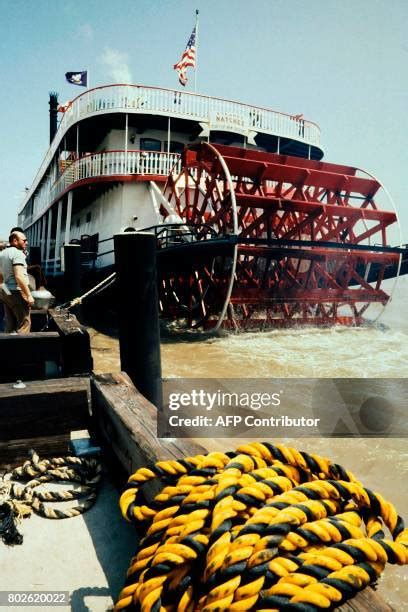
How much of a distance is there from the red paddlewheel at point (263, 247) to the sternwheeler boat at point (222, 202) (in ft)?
0.10

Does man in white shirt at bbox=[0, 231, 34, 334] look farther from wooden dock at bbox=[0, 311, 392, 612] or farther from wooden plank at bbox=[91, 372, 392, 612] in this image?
wooden plank at bbox=[91, 372, 392, 612]

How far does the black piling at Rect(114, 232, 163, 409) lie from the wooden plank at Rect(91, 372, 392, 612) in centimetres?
64

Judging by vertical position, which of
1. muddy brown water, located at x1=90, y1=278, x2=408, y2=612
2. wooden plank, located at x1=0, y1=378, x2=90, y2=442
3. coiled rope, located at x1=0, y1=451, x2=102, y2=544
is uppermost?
wooden plank, located at x1=0, y1=378, x2=90, y2=442

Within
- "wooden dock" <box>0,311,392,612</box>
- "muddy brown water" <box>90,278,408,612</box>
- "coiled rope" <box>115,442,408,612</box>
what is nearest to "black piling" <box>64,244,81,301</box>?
"muddy brown water" <box>90,278,408,612</box>

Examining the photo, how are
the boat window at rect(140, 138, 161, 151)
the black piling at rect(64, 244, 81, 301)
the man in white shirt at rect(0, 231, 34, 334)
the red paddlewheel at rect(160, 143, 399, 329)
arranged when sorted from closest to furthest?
the man in white shirt at rect(0, 231, 34, 334) < the black piling at rect(64, 244, 81, 301) < the red paddlewheel at rect(160, 143, 399, 329) < the boat window at rect(140, 138, 161, 151)

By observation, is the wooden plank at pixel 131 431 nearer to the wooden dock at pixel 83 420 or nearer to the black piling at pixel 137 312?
the wooden dock at pixel 83 420

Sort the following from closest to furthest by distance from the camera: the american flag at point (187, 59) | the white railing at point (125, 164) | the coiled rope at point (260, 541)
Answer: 1. the coiled rope at point (260, 541)
2. the white railing at point (125, 164)
3. the american flag at point (187, 59)

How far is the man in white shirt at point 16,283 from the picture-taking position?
419 centimetres

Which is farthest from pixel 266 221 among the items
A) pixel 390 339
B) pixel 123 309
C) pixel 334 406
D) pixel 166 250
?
pixel 123 309

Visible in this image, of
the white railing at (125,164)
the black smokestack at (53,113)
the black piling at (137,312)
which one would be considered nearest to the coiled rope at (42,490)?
the black piling at (137,312)

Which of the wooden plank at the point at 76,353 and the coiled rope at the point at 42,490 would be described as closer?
the coiled rope at the point at 42,490

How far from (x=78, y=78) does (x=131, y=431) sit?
1738 centimetres

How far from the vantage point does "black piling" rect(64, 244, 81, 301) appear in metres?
7.37

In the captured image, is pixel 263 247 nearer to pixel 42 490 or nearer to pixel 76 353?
pixel 76 353
